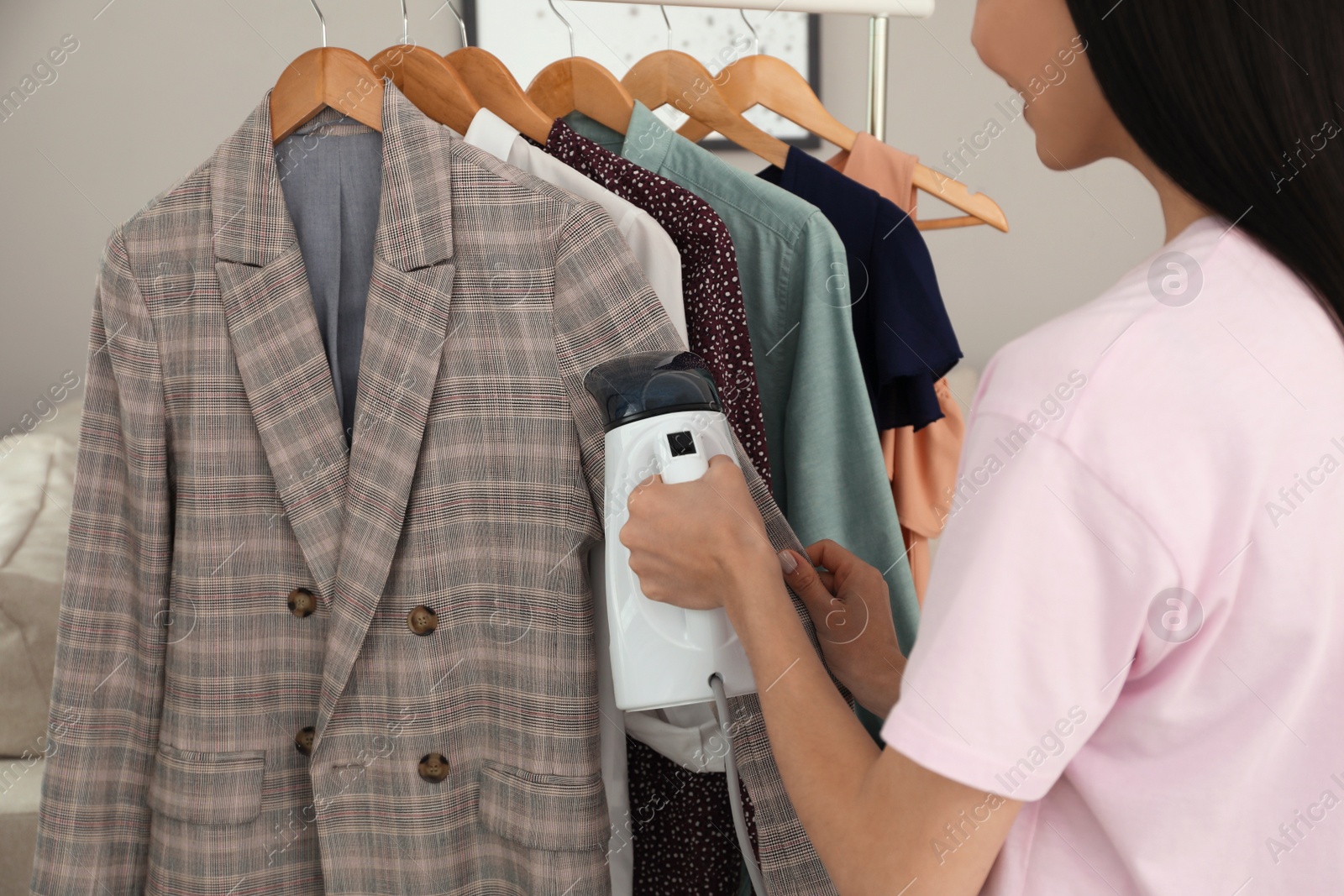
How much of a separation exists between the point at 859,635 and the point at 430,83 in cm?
69

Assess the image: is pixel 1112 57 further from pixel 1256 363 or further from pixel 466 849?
pixel 466 849

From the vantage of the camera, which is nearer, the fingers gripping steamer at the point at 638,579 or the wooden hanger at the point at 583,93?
the fingers gripping steamer at the point at 638,579

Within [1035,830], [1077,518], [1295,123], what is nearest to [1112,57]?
[1295,123]

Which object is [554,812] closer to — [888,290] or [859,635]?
[859,635]

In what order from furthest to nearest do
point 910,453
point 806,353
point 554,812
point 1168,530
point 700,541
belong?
point 910,453 < point 806,353 < point 554,812 < point 700,541 < point 1168,530

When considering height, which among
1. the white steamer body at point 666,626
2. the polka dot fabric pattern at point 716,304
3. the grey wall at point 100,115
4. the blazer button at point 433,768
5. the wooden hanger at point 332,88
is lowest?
the blazer button at point 433,768

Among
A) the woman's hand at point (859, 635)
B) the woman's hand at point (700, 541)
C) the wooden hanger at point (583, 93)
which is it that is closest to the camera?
the woman's hand at point (700, 541)

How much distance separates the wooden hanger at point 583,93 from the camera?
985 millimetres

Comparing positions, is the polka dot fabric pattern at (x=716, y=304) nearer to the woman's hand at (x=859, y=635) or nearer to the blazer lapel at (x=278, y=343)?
the woman's hand at (x=859, y=635)

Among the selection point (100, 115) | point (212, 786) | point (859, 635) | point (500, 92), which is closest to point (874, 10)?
point (500, 92)

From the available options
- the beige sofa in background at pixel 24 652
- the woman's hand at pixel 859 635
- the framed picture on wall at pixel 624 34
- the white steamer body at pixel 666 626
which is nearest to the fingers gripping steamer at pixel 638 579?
the white steamer body at pixel 666 626

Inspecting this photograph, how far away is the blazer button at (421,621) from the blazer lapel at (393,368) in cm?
3

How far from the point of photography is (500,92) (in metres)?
0.96

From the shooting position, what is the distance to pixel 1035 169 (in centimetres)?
238
